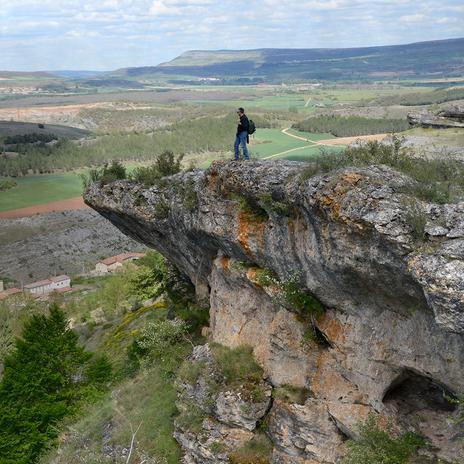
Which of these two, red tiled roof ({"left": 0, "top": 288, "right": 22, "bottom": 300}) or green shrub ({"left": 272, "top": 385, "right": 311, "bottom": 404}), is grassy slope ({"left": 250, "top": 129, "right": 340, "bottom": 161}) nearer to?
green shrub ({"left": 272, "top": 385, "right": 311, "bottom": 404})

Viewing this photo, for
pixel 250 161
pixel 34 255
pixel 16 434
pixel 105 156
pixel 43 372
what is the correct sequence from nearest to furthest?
pixel 250 161 < pixel 16 434 < pixel 43 372 < pixel 34 255 < pixel 105 156

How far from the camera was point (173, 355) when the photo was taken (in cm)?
2316

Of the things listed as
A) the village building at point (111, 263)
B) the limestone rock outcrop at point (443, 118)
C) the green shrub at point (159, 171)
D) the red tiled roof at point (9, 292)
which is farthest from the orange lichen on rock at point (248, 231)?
the village building at point (111, 263)

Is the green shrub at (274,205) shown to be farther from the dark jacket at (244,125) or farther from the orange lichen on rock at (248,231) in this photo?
the dark jacket at (244,125)

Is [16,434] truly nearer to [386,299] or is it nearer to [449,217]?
[386,299]

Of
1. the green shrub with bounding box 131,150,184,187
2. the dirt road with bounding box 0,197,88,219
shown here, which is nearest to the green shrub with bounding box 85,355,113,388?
the green shrub with bounding box 131,150,184,187

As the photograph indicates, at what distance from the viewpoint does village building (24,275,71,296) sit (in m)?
76.7

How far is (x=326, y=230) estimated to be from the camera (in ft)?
47.7

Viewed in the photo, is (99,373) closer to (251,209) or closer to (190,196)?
(190,196)

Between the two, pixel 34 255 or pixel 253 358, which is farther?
pixel 34 255

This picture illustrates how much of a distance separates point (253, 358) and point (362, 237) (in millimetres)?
7644

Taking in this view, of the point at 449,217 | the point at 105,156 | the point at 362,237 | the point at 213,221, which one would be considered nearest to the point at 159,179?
the point at 213,221

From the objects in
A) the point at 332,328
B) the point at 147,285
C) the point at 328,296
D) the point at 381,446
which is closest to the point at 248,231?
the point at 328,296

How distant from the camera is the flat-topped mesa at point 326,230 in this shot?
1192 cm
